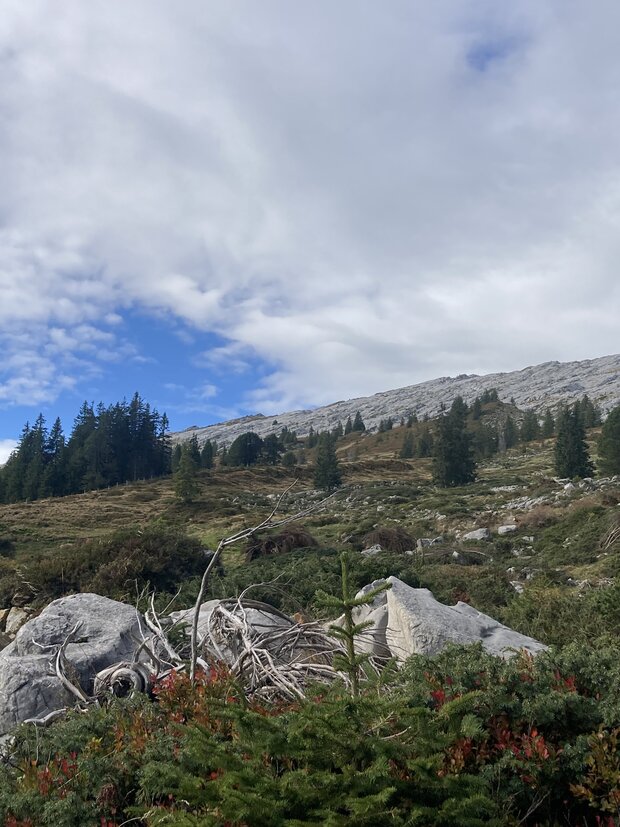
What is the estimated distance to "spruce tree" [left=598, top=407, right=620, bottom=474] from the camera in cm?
3628

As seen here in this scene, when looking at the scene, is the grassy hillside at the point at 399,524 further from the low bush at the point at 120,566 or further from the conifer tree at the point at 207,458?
the conifer tree at the point at 207,458

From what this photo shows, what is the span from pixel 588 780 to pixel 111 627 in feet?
18.0

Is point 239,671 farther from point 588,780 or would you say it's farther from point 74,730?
point 588,780

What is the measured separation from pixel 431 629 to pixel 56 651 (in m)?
4.05

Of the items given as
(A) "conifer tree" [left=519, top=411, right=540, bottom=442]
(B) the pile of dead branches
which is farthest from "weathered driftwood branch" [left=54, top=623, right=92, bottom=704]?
(A) "conifer tree" [left=519, top=411, right=540, bottom=442]

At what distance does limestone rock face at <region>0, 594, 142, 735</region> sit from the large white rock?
2.94m

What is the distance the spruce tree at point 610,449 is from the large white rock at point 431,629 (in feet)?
113

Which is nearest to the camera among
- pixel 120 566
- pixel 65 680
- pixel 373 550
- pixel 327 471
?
pixel 65 680

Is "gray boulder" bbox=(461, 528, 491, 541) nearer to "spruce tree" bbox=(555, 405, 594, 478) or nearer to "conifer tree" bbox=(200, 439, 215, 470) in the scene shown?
"spruce tree" bbox=(555, 405, 594, 478)

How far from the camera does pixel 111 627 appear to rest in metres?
6.86

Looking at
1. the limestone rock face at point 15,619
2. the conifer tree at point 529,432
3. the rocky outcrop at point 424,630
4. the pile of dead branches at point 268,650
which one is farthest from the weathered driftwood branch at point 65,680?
the conifer tree at point 529,432

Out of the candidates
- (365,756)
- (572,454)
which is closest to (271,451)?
(572,454)

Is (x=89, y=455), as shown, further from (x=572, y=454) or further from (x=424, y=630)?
(x=424, y=630)

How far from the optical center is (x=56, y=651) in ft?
20.3
